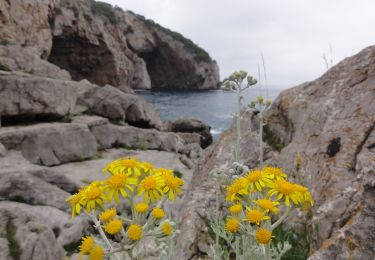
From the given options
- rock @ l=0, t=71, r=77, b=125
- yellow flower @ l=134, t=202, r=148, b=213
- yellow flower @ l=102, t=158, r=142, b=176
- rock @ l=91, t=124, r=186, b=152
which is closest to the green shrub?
rock @ l=91, t=124, r=186, b=152

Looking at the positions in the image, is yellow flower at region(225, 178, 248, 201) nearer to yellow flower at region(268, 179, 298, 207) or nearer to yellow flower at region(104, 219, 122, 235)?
yellow flower at region(268, 179, 298, 207)

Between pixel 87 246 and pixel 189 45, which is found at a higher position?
pixel 189 45

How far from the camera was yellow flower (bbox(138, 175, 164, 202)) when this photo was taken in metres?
2.30

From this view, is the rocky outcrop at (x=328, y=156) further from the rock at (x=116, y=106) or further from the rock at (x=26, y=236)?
the rock at (x=116, y=106)

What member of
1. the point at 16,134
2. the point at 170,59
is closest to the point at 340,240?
the point at 16,134

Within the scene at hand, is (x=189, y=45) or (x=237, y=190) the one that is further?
(x=189, y=45)

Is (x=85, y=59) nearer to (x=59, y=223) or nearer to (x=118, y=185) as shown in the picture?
(x=59, y=223)

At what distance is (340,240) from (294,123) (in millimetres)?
3399

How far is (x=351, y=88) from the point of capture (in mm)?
5359

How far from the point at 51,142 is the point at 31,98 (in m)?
2.82

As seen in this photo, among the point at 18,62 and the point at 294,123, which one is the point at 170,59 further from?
the point at 294,123

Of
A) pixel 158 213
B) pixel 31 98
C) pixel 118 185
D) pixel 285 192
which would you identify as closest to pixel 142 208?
pixel 158 213

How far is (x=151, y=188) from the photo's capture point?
7.61ft

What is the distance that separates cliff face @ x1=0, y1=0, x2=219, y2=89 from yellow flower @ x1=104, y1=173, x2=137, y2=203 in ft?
103
